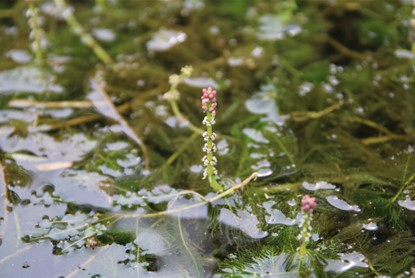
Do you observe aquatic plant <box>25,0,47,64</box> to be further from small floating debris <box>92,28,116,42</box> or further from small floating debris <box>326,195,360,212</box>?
small floating debris <box>326,195,360,212</box>

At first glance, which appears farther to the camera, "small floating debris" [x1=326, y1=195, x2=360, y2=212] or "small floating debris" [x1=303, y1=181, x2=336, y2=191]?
"small floating debris" [x1=303, y1=181, x2=336, y2=191]

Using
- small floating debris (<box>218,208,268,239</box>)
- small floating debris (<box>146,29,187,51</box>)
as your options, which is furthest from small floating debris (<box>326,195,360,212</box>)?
small floating debris (<box>146,29,187,51</box>)

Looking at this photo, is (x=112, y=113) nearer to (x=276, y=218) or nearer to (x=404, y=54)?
(x=276, y=218)

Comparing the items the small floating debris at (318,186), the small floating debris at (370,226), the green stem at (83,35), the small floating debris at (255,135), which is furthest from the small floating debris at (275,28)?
the small floating debris at (370,226)

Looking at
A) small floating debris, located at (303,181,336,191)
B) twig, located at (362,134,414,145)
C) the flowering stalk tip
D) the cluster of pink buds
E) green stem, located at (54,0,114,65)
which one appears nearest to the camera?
the cluster of pink buds

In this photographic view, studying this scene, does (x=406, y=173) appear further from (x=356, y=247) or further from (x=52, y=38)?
(x=52, y=38)

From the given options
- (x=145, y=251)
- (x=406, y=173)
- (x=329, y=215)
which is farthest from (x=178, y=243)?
(x=406, y=173)

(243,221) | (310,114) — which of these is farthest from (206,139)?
(310,114)

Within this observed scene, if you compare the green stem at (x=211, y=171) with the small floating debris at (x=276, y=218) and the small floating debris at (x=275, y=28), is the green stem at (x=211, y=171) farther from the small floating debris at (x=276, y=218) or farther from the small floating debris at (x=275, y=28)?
the small floating debris at (x=275, y=28)
